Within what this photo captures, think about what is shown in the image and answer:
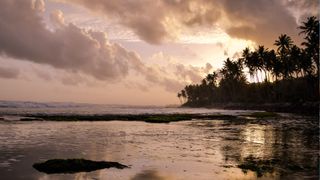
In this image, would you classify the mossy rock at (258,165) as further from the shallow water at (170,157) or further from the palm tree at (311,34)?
the palm tree at (311,34)

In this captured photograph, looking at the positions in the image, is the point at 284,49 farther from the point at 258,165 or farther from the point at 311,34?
the point at 258,165

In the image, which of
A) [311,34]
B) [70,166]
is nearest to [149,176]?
[70,166]

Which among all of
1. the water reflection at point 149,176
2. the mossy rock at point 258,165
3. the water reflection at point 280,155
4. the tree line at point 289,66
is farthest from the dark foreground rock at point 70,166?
the tree line at point 289,66

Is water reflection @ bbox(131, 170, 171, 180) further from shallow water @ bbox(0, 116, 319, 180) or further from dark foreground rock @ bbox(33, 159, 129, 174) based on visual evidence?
dark foreground rock @ bbox(33, 159, 129, 174)

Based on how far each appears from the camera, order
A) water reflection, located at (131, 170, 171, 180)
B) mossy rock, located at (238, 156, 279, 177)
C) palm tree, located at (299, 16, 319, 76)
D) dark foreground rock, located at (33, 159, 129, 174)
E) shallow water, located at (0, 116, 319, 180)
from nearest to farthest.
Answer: water reflection, located at (131, 170, 171, 180), shallow water, located at (0, 116, 319, 180), dark foreground rock, located at (33, 159, 129, 174), mossy rock, located at (238, 156, 279, 177), palm tree, located at (299, 16, 319, 76)

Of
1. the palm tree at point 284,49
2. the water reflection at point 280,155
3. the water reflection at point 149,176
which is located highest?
the palm tree at point 284,49

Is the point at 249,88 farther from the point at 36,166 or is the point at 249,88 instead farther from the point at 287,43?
the point at 36,166

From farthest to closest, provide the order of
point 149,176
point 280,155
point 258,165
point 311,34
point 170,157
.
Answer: point 311,34, point 280,155, point 170,157, point 258,165, point 149,176

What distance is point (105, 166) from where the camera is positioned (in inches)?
701

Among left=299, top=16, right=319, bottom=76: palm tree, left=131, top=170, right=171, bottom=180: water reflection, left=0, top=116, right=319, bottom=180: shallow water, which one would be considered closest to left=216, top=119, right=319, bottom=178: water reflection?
left=0, top=116, right=319, bottom=180: shallow water

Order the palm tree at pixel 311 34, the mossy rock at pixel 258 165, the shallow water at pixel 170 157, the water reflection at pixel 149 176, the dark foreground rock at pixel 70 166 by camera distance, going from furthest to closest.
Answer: the palm tree at pixel 311 34 → the mossy rock at pixel 258 165 → the dark foreground rock at pixel 70 166 → the shallow water at pixel 170 157 → the water reflection at pixel 149 176

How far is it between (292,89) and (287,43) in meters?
20.3

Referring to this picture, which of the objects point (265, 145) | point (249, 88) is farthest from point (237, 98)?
point (265, 145)

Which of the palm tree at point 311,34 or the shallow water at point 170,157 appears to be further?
the palm tree at point 311,34
